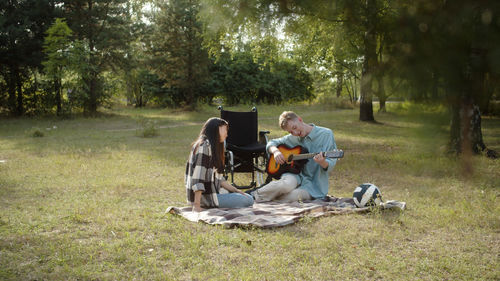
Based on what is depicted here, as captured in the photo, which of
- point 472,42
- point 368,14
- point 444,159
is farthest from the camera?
point 368,14

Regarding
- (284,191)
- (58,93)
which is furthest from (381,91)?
(58,93)

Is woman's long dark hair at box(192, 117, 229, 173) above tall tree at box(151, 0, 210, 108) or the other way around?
the other way around

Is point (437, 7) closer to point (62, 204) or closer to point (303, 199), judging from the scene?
point (303, 199)

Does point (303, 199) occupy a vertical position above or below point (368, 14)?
below

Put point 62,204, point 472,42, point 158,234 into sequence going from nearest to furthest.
→ 1. point 472,42
2. point 158,234
3. point 62,204

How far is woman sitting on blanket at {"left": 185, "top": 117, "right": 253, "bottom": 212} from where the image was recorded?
13.8 ft

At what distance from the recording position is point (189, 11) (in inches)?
824

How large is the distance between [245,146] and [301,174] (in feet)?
4.63

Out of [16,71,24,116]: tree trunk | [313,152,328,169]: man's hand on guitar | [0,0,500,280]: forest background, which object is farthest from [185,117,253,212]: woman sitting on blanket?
[16,71,24,116]: tree trunk

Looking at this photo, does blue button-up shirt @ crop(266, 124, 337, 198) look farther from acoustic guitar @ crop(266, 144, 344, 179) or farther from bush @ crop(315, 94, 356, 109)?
bush @ crop(315, 94, 356, 109)

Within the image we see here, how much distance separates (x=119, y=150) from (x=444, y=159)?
8.90 m

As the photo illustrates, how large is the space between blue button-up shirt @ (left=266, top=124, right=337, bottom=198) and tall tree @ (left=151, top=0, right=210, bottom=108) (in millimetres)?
16857

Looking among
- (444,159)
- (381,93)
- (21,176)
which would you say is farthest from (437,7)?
(21,176)

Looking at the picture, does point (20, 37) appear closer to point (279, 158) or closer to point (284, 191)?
point (279, 158)
